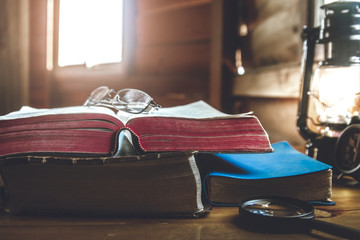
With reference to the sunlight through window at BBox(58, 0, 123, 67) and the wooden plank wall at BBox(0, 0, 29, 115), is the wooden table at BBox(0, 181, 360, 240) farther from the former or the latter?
the wooden plank wall at BBox(0, 0, 29, 115)

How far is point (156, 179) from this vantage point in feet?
1.53

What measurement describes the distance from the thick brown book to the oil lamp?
1.30 ft

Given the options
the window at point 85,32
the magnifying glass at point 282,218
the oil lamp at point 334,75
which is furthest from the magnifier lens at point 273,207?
the window at point 85,32

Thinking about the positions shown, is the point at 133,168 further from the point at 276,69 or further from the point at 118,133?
the point at 276,69

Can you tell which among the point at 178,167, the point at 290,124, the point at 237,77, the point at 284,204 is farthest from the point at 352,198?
the point at 237,77

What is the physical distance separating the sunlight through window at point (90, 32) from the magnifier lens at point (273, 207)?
7.83ft

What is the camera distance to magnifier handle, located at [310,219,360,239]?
0.38 m

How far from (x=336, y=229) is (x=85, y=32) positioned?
129 inches

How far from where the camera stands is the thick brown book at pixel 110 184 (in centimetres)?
46

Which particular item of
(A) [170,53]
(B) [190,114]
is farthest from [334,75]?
(A) [170,53]

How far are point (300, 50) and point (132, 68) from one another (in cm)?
161

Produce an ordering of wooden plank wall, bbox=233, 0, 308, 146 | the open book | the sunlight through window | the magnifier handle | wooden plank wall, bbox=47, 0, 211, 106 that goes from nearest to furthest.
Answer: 1. the magnifier handle
2. the open book
3. wooden plank wall, bbox=233, 0, 308, 146
4. wooden plank wall, bbox=47, 0, 211, 106
5. the sunlight through window

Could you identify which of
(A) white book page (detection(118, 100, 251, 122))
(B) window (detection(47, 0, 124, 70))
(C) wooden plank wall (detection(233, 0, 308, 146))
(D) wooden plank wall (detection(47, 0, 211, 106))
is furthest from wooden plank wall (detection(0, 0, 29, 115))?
(A) white book page (detection(118, 100, 251, 122))

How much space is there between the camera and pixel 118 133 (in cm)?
48
